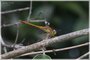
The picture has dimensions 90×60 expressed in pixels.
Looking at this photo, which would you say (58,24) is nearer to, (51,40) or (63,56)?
(63,56)

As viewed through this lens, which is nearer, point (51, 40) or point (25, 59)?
point (51, 40)

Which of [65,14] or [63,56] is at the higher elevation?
[65,14]

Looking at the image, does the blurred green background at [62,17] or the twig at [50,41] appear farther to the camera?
the blurred green background at [62,17]

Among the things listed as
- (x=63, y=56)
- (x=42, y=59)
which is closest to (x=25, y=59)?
(x=63, y=56)

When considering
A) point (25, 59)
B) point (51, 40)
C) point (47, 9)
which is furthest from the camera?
point (47, 9)

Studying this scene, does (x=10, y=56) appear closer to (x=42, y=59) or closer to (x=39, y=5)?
(x=42, y=59)

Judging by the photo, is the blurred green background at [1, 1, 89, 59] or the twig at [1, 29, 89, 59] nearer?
the twig at [1, 29, 89, 59]

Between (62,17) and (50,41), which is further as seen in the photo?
(62,17)

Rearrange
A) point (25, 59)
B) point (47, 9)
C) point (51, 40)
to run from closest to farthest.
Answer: point (51, 40) < point (25, 59) < point (47, 9)

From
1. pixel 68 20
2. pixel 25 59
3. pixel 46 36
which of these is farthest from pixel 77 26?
pixel 46 36
